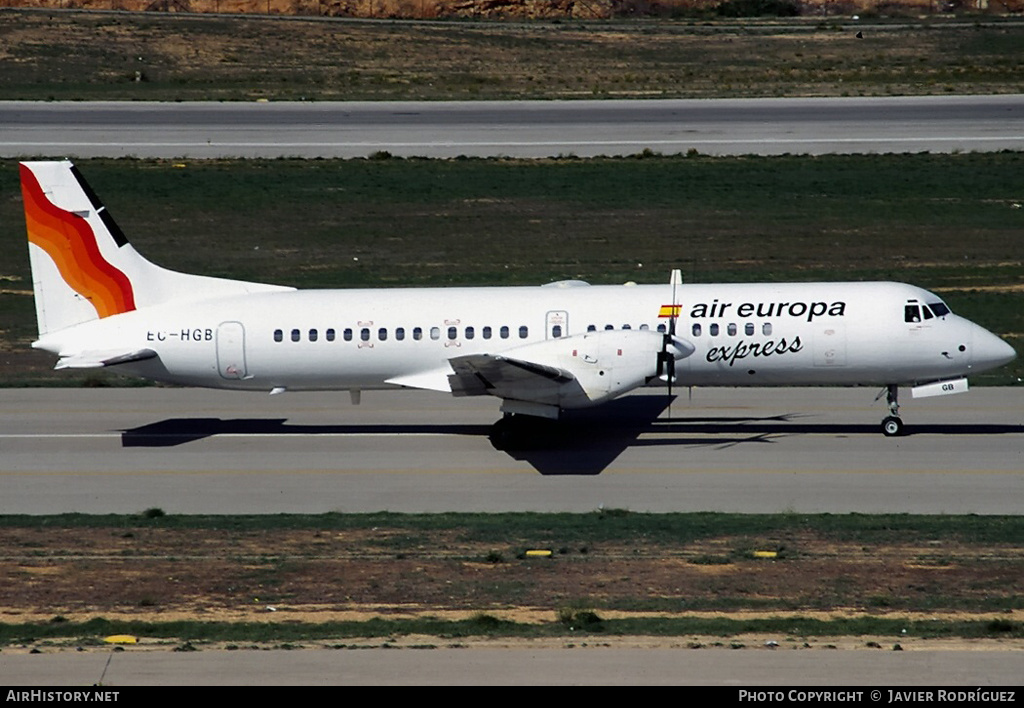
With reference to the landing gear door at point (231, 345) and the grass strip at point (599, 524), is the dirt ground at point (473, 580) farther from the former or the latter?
the landing gear door at point (231, 345)

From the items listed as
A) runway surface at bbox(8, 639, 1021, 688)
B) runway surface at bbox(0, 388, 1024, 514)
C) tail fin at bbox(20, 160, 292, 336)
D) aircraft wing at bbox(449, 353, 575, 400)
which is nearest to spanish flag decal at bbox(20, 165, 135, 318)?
tail fin at bbox(20, 160, 292, 336)

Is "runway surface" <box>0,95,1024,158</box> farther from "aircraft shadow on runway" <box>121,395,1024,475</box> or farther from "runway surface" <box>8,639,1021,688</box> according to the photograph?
"runway surface" <box>8,639,1021,688</box>

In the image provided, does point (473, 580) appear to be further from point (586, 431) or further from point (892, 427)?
point (892, 427)

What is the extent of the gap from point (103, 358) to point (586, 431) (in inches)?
394

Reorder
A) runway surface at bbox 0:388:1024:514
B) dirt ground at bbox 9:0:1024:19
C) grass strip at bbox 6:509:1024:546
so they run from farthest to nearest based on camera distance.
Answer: dirt ground at bbox 9:0:1024:19, runway surface at bbox 0:388:1024:514, grass strip at bbox 6:509:1024:546

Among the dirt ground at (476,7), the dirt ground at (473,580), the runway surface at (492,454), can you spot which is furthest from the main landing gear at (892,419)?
the dirt ground at (476,7)

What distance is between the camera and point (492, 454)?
86.8 feet

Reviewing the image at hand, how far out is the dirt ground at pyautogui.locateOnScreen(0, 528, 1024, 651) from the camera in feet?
55.1

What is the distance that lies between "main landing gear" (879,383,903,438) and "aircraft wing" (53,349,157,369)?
14951mm

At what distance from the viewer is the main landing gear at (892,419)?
26984 millimetres

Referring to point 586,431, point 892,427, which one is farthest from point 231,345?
point 892,427

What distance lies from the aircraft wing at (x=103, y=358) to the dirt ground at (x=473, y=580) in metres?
5.89

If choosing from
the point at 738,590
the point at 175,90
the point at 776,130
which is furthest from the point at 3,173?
the point at 738,590

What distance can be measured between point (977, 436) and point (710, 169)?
26.9 metres
